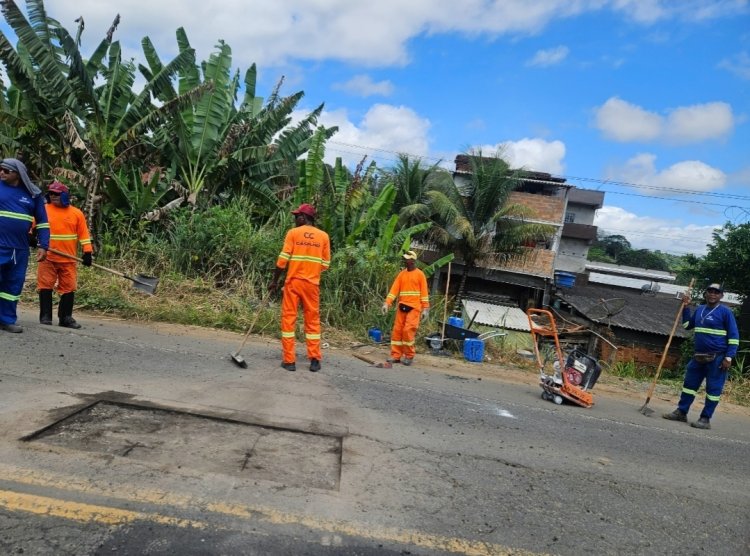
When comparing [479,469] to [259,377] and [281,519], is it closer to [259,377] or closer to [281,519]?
[281,519]

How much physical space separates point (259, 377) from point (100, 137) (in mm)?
8293

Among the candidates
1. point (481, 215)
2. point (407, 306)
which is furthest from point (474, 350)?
point (481, 215)

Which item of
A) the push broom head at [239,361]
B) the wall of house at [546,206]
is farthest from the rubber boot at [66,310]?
the wall of house at [546,206]

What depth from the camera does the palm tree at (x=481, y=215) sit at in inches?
934

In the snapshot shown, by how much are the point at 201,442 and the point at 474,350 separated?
6.51m

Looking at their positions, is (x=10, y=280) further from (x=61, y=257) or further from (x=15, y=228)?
(x=61, y=257)

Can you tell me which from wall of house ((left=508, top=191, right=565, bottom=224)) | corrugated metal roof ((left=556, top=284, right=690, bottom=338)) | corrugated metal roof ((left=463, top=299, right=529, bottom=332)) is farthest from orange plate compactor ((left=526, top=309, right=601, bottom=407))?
wall of house ((left=508, top=191, right=565, bottom=224))

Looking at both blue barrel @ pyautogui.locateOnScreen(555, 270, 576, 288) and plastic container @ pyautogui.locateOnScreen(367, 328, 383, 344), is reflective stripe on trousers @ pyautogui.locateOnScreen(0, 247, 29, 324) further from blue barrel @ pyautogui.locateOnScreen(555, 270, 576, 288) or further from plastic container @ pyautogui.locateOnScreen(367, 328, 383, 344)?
blue barrel @ pyautogui.locateOnScreen(555, 270, 576, 288)

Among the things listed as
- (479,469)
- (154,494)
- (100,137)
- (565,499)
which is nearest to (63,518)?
(154,494)

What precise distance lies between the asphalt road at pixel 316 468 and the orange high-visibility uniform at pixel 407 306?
195 centimetres

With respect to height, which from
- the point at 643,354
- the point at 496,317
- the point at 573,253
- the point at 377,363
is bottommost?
the point at 643,354

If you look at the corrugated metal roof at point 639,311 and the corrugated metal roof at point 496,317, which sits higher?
the corrugated metal roof at point 639,311

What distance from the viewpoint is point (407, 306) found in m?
8.41

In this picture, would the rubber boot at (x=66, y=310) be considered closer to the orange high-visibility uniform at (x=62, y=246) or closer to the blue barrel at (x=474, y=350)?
the orange high-visibility uniform at (x=62, y=246)
